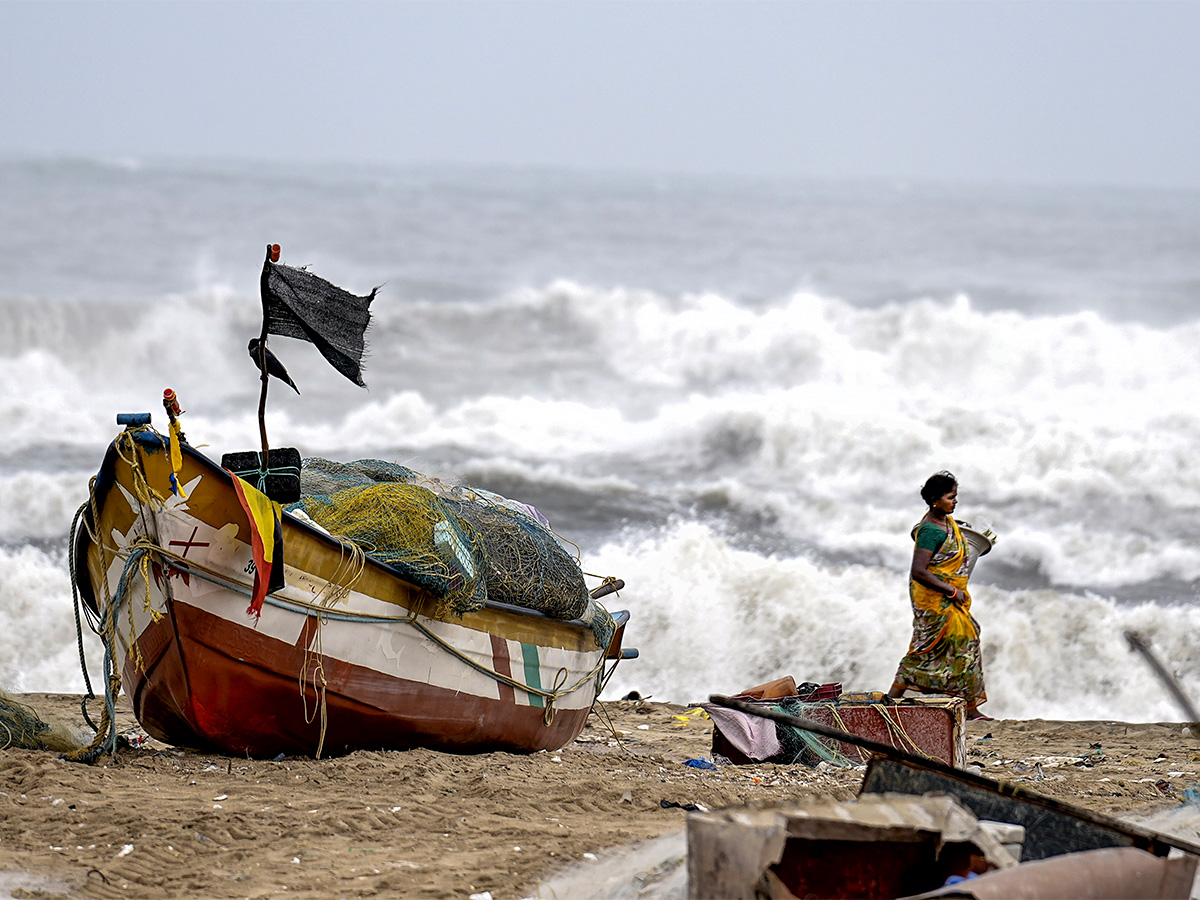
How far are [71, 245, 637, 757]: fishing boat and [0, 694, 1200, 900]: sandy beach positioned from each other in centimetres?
23

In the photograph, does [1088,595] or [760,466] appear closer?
[1088,595]

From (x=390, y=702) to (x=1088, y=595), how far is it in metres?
9.05

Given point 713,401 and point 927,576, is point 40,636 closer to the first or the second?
point 927,576

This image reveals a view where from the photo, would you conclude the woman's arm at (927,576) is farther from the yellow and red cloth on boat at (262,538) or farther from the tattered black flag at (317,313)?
the yellow and red cloth on boat at (262,538)

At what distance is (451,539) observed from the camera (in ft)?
20.0

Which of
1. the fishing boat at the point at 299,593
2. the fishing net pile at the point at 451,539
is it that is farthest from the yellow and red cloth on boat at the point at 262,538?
the fishing net pile at the point at 451,539

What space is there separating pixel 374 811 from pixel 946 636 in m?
3.70

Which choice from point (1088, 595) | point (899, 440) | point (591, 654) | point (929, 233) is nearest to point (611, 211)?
point (929, 233)

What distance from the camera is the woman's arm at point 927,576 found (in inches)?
283

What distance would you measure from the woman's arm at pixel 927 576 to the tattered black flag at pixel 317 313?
338cm

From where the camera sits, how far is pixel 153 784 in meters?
5.54

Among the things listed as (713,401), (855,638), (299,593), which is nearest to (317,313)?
(299,593)

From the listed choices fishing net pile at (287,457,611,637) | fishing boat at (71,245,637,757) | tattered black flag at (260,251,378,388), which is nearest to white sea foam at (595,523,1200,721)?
fishing net pile at (287,457,611,637)

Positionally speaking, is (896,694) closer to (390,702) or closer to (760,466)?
(390,702)
